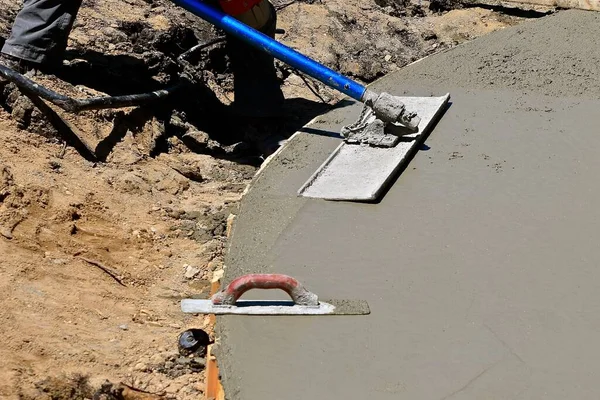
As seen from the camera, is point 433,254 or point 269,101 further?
point 269,101

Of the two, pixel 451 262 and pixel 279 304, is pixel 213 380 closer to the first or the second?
pixel 279 304

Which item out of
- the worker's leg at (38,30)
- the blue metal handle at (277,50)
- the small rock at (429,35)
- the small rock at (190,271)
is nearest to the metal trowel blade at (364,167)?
the blue metal handle at (277,50)

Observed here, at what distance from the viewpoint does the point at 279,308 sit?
215 centimetres

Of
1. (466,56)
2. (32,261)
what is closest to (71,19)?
(32,261)

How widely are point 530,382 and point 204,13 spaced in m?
2.21

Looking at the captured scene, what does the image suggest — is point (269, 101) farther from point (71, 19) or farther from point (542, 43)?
point (542, 43)

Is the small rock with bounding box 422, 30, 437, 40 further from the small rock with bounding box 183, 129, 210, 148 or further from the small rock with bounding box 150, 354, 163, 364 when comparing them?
the small rock with bounding box 150, 354, 163, 364

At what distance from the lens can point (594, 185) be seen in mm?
2648

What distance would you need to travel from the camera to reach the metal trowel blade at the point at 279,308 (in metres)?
2.14

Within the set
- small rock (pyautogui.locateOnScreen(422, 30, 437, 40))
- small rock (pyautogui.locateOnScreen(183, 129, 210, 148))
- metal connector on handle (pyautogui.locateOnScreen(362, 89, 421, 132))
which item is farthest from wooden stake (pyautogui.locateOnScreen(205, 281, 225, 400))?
small rock (pyautogui.locateOnScreen(422, 30, 437, 40))

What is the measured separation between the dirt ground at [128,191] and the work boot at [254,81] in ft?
0.30

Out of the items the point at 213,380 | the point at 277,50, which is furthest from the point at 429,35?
the point at 213,380

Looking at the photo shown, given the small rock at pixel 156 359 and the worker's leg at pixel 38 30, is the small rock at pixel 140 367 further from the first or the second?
the worker's leg at pixel 38 30

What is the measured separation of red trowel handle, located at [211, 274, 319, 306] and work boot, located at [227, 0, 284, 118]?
212 centimetres
